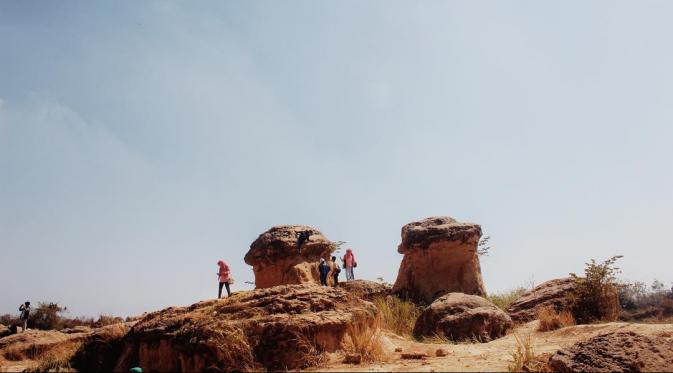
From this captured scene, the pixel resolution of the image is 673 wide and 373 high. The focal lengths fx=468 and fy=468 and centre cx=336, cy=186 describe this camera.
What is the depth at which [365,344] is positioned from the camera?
629 cm

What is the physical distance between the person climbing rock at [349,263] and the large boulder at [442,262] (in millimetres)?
1654

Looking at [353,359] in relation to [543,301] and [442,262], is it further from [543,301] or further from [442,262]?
[442,262]

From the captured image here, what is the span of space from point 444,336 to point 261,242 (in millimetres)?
7821

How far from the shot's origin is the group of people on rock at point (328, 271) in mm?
12711

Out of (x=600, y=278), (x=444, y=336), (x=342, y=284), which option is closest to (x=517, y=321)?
(x=600, y=278)

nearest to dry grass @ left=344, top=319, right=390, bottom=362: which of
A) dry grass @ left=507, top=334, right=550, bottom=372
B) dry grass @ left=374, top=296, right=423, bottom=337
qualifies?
dry grass @ left=507, top=334, right=550, bottom=372

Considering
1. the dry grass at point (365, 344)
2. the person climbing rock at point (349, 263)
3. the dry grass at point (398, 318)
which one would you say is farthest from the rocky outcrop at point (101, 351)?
the person climbing rock at point (349, 263)

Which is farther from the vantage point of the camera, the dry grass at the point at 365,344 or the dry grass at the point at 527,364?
the dry grass at the point at 365,344

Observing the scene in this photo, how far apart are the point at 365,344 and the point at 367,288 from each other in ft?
30.6

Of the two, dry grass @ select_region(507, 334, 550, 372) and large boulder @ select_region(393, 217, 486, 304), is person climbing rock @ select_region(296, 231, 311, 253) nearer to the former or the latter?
large boulder @ select_region(393, 217, 486, 304)

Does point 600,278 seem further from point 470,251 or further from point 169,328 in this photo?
point 169,328

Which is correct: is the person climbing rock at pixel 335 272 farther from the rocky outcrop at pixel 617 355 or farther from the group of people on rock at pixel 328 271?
the rocky outcrop at pixel 617 355

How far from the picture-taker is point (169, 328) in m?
6.59

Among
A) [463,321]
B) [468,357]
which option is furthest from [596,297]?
[468,357]
